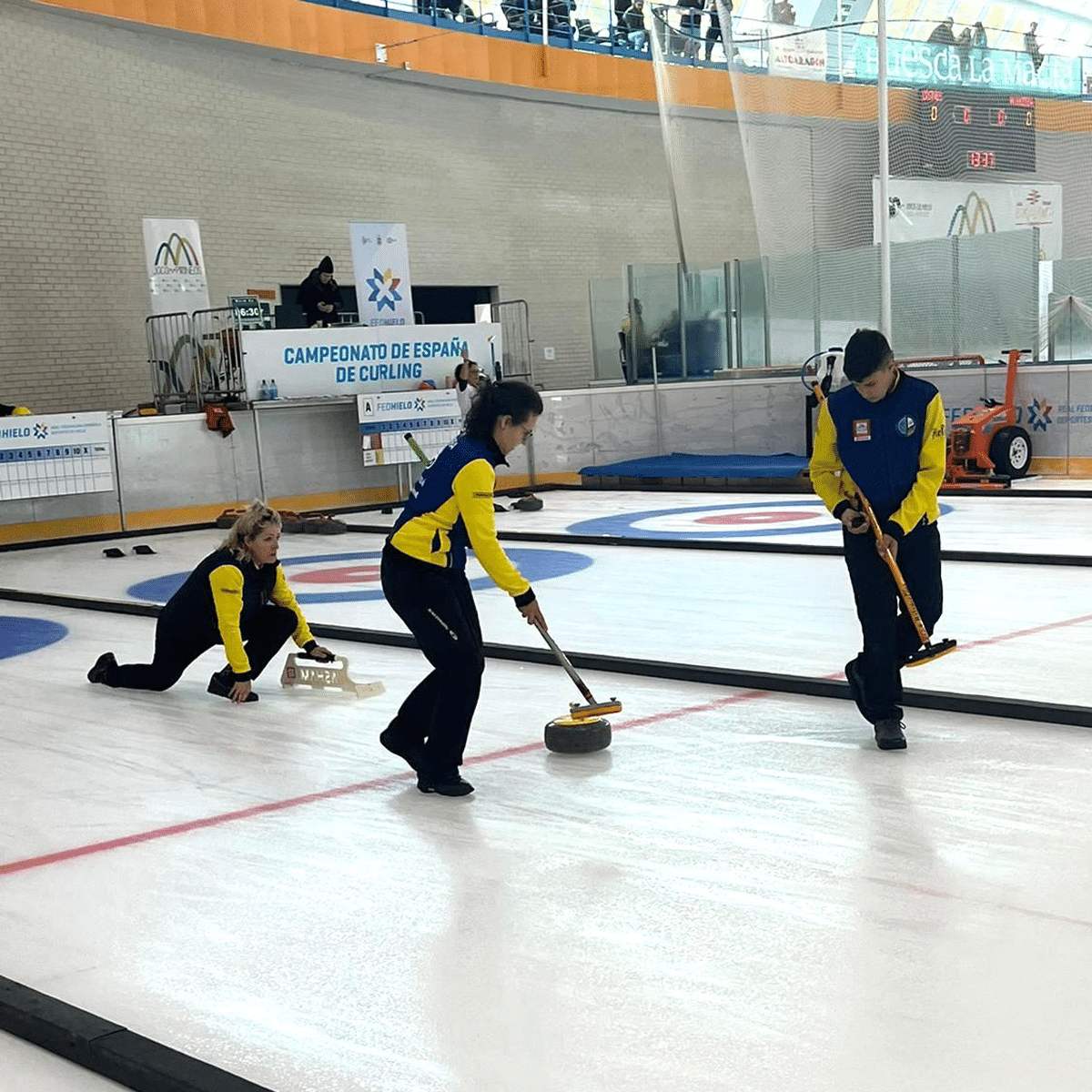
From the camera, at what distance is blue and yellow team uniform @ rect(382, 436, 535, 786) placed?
184 inches

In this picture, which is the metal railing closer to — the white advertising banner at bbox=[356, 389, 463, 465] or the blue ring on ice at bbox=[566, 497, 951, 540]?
the white advertising banner at bbox=[356, 389, 463, 465]

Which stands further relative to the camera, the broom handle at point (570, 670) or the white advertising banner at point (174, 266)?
the white advertising banner at point (174, 266)

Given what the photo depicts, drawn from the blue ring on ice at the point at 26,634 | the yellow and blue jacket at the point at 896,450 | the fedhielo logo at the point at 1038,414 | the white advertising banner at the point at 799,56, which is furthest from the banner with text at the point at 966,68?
the yellow and blue jacket at the point at 896,450

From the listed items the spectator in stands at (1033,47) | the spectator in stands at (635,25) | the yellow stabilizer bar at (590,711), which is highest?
the spectator in stands at (635,25)

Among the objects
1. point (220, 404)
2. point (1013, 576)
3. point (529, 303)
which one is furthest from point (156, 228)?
point (1013, 576)

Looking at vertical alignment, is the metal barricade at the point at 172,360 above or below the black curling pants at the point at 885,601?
above

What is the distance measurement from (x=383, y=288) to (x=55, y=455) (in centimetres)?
476

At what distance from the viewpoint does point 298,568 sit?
1165 cm

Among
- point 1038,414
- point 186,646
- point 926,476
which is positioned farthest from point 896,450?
point 1038,414

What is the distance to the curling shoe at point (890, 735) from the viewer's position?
517 centimetres

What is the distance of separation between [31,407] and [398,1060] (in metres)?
16.3

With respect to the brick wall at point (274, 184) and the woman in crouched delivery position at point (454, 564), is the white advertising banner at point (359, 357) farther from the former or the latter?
the woman in crouched delivery position at point (454, 564)

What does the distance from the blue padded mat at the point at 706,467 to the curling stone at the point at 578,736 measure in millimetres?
11274

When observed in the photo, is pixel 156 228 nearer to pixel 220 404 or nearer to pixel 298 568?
pixel 220 404
